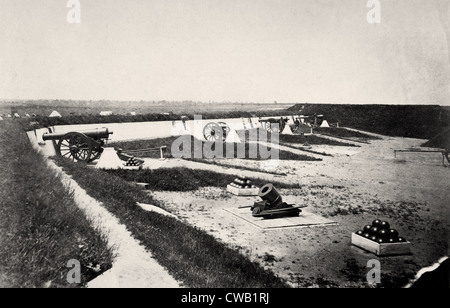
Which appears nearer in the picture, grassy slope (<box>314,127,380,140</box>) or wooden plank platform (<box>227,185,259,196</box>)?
wooden plank platform (<box>227,185,259,196</box>)

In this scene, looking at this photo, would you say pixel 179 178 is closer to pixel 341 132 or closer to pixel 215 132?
pixel 215 132

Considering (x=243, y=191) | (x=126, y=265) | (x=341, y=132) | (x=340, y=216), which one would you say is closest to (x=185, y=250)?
(x=126, y=265)

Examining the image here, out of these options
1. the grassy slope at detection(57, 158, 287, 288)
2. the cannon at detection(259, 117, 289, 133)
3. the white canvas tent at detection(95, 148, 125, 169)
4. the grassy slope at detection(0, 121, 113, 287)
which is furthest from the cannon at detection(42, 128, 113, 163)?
the cannon at detection(259, 117, 289, 133)

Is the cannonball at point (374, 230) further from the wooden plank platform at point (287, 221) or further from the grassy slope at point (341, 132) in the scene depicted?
the grassy slope at point (341, 132)

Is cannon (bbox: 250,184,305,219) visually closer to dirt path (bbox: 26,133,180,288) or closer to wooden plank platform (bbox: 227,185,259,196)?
wooden plank platform (bbox: 227,185,259,196)

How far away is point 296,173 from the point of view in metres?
17.8

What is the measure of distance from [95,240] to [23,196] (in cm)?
167

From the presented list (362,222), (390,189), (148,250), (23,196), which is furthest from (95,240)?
(390,189)

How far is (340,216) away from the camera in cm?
1110

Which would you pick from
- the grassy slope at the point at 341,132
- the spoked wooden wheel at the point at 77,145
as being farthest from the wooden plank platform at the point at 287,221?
the grassy slope at the point at 341,132

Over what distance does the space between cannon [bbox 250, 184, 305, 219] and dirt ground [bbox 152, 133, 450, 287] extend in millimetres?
586

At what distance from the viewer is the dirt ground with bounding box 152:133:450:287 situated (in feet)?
24.7

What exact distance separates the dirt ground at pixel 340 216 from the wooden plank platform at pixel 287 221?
180mm
